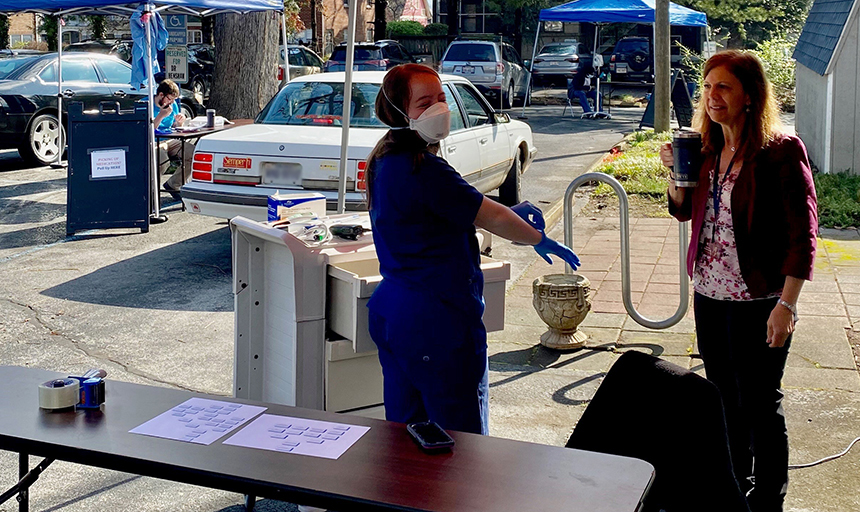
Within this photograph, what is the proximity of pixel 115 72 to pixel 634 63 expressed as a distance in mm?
18847

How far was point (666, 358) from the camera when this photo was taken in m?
6.03

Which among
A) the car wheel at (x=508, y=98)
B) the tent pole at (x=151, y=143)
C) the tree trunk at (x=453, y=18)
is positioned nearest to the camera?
the tent pole at (x=151, y=143)

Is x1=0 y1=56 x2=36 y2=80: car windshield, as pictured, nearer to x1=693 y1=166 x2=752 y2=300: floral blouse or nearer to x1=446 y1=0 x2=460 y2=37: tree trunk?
x1=693 y1=166 x2=752 y2=300: floral blouse

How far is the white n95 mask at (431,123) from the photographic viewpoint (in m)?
3.24

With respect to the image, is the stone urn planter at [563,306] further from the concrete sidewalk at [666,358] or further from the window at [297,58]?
the window at [297,58]

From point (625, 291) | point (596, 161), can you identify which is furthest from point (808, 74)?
point (625, 291)

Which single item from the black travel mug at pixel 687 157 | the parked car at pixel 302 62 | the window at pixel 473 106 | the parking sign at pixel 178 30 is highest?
the parked car at pixel 302 62

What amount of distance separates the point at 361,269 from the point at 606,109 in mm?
21658

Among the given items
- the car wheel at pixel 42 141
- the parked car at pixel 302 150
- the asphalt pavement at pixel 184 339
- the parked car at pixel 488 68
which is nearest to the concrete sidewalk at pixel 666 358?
the asphalt pavement at pixel 184 339

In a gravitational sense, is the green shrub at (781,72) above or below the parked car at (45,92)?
above

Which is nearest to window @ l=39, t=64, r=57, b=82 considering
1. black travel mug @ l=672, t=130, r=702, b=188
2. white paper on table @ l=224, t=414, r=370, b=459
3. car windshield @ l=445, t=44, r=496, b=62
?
car windshield @ l=445, t=44, r=496, b=62

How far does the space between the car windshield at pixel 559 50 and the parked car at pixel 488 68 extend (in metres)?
4.25

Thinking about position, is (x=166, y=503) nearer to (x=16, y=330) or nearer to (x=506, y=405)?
(x=506, y=405)

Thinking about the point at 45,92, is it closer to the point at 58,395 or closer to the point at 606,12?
the point at 606,12
